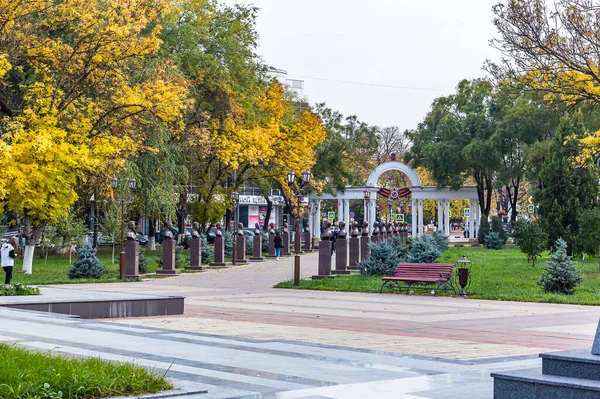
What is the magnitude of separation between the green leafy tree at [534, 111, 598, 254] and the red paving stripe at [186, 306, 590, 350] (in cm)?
2359

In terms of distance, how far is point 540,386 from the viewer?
23.7ft

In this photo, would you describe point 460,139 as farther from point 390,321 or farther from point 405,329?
point 405,329

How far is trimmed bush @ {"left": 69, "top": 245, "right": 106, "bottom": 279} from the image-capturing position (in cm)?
3275

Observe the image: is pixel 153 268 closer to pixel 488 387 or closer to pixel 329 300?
pixel 329 300

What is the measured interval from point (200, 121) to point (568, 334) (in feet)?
117

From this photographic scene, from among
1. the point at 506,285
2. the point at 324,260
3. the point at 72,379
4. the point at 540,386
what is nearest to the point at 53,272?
the point at 324,260

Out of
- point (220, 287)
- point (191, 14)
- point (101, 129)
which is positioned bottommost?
point (220, 287)

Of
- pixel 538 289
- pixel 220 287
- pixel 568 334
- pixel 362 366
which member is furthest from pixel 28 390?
pixel 220 287

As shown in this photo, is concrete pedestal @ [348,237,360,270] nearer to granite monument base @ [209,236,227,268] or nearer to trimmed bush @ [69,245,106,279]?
granite monument base @ [209,236,227,268]

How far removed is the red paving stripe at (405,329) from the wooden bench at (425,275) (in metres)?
6.46

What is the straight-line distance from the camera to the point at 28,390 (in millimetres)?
7723

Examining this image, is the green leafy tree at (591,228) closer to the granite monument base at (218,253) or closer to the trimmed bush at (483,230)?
the granite monument base at (218,253)

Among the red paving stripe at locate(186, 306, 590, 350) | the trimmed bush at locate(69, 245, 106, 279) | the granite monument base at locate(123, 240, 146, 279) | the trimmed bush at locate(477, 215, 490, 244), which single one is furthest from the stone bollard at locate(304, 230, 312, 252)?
the red paving stripe at locate(186, 306, 590, 350)

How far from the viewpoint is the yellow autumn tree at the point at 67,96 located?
3077cm
